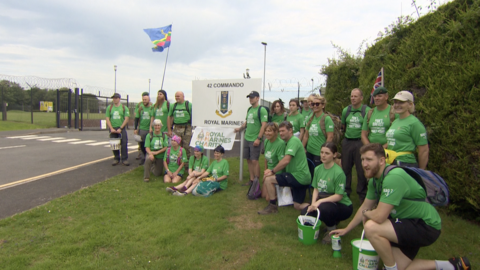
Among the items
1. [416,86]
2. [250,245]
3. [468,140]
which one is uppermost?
[416,86]

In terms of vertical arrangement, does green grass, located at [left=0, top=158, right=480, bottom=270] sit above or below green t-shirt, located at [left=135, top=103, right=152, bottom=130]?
below

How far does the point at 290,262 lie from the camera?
122 inches

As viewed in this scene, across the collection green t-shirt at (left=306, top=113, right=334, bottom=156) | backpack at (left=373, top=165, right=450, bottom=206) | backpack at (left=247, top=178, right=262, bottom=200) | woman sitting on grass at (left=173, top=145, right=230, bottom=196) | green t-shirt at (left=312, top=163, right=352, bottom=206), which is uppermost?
green t-shirt at (left=306, top=113, right=334, bottom=156)

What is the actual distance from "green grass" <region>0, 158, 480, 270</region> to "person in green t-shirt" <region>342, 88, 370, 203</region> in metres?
0.96

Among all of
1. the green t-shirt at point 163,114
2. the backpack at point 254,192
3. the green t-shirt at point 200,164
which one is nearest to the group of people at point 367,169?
the backpack at point 254,192

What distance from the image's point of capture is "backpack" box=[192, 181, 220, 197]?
5423 millimetres

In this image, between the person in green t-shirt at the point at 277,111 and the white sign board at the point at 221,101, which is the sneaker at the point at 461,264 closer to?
the person in green t-shirt at the point at 277,111

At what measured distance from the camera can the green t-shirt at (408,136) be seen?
3.45m

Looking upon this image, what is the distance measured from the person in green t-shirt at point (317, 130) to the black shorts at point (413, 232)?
2375 mm

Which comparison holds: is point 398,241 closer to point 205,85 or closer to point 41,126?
point 205,85

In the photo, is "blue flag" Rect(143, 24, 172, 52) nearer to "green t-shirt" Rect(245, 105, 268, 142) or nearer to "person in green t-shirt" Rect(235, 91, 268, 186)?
"person in green t-shirt" Rect(235, 91, 268, 186)

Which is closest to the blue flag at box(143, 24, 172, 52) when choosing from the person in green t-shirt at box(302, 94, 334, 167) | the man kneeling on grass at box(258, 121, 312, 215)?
the person in green t-shirt at box(302, 94, 334, 167)

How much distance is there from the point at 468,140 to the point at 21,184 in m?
8.00

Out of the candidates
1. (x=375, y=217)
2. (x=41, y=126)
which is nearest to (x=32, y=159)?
(x=375, y=217)
